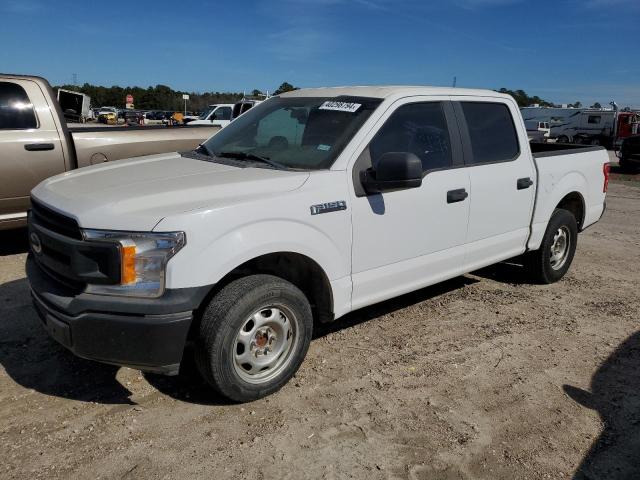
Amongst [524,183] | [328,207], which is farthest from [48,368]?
[524,183]

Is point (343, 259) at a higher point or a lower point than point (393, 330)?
higher

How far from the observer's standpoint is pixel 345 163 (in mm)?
3586

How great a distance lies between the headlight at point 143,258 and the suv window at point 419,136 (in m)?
1.55

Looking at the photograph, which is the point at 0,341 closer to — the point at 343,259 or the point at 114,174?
the point at 114,174

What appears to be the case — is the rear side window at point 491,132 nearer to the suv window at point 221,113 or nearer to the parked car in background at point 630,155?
the suv window at point 221,113

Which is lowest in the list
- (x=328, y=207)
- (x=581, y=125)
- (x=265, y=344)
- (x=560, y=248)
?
(x=265, y=344)

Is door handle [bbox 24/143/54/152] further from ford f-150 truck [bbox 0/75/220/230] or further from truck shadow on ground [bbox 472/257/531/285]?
truck shadow on ground [bbox 472/257/531/285]

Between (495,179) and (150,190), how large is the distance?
9.37 ft

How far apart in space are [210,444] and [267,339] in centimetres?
68

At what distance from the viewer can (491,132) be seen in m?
4.82

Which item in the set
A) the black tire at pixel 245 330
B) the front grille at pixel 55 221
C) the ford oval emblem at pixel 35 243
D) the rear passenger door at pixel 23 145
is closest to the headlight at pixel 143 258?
the front grille at pixel 55 221

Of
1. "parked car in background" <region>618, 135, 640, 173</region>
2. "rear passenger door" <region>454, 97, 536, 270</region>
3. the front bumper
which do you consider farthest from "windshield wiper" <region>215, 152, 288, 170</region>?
"parked car in background" <region>618, 135, 640, 173</region>

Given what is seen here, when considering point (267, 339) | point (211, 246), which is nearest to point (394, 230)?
point (267, 339)

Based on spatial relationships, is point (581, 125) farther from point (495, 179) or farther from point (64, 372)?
point (64, 372)
